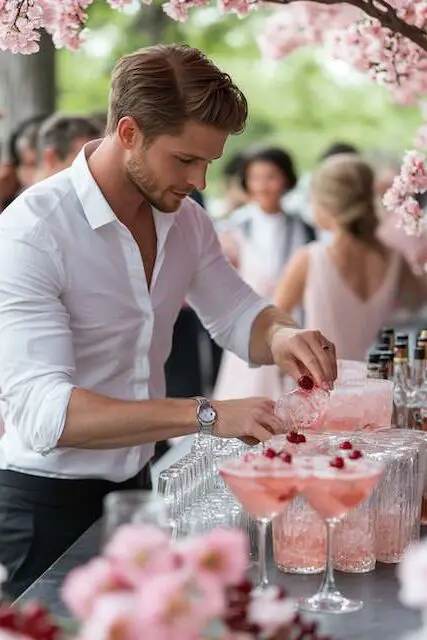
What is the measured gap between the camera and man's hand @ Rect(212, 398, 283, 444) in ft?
9.40

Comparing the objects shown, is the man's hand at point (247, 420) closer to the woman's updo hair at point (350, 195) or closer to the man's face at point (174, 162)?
the man's face at point (174, 162)

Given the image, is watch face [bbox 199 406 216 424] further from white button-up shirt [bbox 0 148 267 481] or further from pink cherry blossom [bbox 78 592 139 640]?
pink cherry blossom [bbox 78 592 139 640]

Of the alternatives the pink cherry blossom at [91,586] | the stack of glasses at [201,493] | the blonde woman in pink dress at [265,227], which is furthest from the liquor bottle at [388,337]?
the blonde woman in pink dress at [265,227]

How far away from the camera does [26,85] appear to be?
31.5 ft

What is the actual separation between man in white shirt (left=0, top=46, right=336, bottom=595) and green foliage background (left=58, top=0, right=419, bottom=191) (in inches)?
431

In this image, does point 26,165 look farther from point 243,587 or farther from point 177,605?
point 177,605

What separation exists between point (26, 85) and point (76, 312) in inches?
260

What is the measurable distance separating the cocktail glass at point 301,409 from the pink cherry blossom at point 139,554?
5.08 feet

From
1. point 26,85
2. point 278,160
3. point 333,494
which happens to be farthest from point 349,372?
point 26,85

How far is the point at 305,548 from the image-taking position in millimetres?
2738

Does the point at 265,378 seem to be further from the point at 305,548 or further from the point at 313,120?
the point at 313,120

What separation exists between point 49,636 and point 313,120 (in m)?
17.7

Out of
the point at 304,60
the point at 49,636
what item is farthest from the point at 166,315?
the point at 304,60

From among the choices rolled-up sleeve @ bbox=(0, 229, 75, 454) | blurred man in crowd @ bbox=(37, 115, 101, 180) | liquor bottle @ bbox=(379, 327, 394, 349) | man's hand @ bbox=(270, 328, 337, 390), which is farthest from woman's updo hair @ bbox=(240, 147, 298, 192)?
rolled-up sleeve @ bbox=(0, 229, 75, 454)
